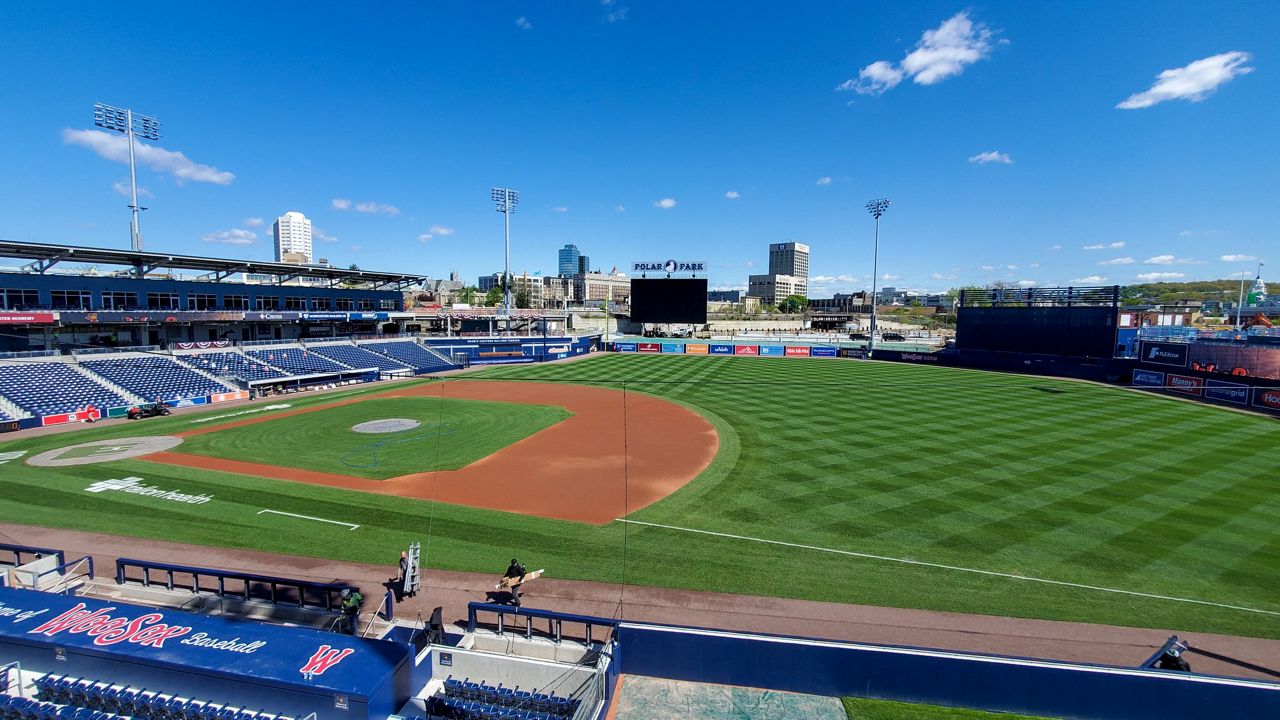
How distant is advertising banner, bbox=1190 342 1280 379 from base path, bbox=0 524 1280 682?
39865mm

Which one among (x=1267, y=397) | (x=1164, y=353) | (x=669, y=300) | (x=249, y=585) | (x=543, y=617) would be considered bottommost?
(x=249, y=585)

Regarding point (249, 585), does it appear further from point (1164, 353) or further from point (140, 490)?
point (1164, 353)

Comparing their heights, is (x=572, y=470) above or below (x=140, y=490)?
below

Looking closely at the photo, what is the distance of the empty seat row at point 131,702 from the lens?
7.07 meters

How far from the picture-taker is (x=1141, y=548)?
44.2ft

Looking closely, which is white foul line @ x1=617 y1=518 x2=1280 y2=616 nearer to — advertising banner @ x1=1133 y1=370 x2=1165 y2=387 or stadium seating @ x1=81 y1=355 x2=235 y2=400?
stadium seating @ x1=81 y1=355 x2=235 y2=400

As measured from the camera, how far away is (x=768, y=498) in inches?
666

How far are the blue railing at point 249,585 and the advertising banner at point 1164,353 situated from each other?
55.3m

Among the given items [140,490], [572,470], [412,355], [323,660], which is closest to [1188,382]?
[572,470]

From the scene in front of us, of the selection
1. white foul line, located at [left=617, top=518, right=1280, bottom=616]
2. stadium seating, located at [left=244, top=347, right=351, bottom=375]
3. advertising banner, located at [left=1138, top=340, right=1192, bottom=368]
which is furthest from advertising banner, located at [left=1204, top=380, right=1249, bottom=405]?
stadium seating, located at [left=244, top=347, right=351, bottom=375]

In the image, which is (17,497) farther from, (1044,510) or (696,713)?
(1044,510)

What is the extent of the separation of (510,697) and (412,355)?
49775mm

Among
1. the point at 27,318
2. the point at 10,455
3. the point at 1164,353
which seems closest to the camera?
the point at 10,455

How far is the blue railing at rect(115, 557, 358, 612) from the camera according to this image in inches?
388
